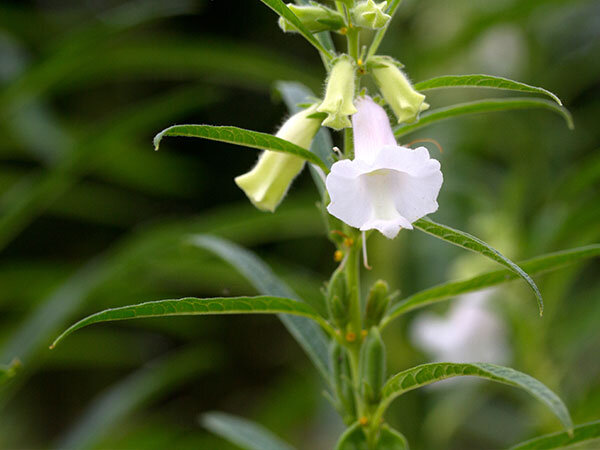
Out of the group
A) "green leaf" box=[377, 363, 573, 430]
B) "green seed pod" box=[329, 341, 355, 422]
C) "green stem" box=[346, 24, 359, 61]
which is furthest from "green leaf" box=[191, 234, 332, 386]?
"green stem" box=[346, 24, 359, 61]

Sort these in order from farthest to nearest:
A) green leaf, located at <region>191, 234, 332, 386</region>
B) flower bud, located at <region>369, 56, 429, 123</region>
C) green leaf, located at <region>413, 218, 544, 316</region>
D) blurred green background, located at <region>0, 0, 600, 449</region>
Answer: blurred green background, located at <region>0, 0, 600, 449</region>, green leaf, located at <region>191, 234, 332, 386</region>, flower bud, located at <region>369, 56, 429, 123</region>, green leaf, located at <region>413, 218, 544, 316</region>

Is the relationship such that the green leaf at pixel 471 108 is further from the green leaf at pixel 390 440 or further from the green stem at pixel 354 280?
the green leaf at pixel 390 440

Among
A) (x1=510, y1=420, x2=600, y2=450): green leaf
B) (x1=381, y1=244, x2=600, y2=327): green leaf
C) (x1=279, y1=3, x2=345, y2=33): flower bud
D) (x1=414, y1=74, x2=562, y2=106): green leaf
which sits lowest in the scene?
(x1=510, y1=420, x2=600, y2=450): green leaf

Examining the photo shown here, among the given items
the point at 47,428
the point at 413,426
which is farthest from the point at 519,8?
the point at 47,428

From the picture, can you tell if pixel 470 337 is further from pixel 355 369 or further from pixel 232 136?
pixel 232 136

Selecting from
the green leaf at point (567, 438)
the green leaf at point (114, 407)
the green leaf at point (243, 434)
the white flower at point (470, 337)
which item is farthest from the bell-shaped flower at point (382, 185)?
the green leaf at point (114, 407)

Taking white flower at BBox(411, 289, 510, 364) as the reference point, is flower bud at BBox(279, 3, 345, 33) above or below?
below

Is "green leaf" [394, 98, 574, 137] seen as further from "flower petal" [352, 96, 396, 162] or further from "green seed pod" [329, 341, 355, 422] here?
"green seed pod" [329, 341, 355, 422]
